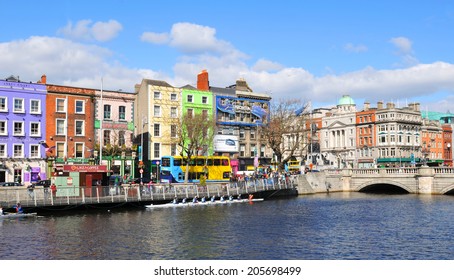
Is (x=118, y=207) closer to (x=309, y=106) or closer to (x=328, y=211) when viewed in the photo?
(x=328, y=211)

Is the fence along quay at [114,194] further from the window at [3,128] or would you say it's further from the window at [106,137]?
the window at [3,128]

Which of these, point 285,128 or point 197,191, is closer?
point 197,191

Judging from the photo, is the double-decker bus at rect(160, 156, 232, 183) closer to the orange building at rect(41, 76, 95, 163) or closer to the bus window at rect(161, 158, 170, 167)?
the bus window at rect(161, 158, 170, 167)

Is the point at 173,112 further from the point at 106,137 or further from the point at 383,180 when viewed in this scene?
the point at 383,180

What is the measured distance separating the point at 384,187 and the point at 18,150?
193 ft

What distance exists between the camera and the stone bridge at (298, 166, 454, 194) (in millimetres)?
71875

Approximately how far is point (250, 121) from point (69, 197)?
49.3 metres

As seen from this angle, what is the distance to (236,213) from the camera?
164 feet

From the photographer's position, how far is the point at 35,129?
229 feet

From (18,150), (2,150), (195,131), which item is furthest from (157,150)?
(2,150)

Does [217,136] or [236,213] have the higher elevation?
[217,136]

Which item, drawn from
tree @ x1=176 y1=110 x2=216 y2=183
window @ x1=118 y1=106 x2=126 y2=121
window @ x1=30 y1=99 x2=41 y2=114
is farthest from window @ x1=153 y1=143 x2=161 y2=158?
window @ x1=30 y1=99 x2=41 y2=114
